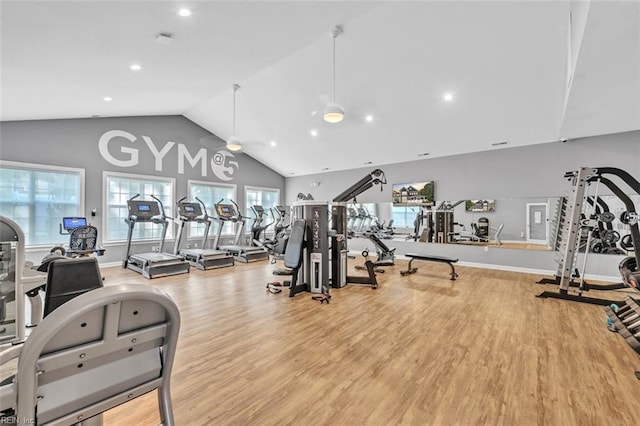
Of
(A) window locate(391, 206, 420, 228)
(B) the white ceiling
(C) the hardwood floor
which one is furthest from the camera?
(A) window locate(391, 206, 420, 228)

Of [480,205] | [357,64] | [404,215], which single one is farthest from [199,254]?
[480,205]

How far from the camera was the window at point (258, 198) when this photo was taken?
10148mm

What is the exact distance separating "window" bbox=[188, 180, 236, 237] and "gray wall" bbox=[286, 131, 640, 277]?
214 inches

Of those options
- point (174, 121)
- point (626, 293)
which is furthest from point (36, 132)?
point (626, 293)

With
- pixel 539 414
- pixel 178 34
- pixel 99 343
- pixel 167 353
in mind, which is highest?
pixel 178 34

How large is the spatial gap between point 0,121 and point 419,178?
9671 mm

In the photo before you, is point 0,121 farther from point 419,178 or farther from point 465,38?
point 419,178

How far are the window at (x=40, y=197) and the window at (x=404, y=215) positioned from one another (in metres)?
8.20

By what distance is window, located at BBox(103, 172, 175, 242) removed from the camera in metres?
7.06

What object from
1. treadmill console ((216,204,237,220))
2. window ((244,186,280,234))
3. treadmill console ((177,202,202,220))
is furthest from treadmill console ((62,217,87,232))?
window ((244,186,280,234))

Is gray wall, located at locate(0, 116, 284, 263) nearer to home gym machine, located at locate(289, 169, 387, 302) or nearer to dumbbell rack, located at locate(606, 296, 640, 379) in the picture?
home gym machine, located at locate(289, 169, 387, 302)

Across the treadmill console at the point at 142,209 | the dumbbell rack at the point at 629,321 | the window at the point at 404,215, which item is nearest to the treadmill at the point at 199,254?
the treadmill console at the point at 142,209

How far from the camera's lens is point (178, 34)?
12.2 ft

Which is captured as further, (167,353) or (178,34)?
(178,34)
